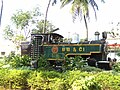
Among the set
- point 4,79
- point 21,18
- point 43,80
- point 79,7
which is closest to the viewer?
point 43,80

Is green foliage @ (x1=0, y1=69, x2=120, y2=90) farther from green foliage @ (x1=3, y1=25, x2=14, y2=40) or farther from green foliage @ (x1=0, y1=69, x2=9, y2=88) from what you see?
green foliage @ (x1=3, y1=25, x2=14, y2=40)

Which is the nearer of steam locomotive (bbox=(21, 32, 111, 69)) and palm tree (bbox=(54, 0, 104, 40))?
steam locomotive (bbox=(21, 32, 111, 69))

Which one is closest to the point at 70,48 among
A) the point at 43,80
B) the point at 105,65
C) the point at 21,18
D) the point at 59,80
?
A: the point at 105,65

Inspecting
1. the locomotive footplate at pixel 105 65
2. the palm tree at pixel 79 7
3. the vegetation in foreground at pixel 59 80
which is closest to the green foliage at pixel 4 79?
the vegetation in foreground at pixel 59 80

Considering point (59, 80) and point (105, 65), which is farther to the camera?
point (105, 65)

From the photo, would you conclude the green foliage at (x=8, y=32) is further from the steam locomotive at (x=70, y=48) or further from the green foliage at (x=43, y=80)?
the green foliage at (x=43, y=80)

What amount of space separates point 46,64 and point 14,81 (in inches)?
109

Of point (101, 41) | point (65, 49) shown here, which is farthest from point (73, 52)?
point (101, 41)

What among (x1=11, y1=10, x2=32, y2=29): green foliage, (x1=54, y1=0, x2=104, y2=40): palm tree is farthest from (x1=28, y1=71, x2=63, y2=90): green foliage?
(x1=11, y1=10, x2=32, y2=29): green foliage

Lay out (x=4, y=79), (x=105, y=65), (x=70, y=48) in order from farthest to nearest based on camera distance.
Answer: (x=70, y=48) < (x=105, y=65) < (x=4, y=79)

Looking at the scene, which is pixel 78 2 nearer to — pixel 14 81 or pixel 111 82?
pixel 14 81

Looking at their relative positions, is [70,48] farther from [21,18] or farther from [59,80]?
[21,18]

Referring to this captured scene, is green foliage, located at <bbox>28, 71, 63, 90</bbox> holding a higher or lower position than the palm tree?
lower

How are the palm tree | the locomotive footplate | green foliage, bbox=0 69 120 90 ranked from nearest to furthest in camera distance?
1. green foliage, bbox=0 69 120 90
2. the locomotive footplate
3. the palm tree
